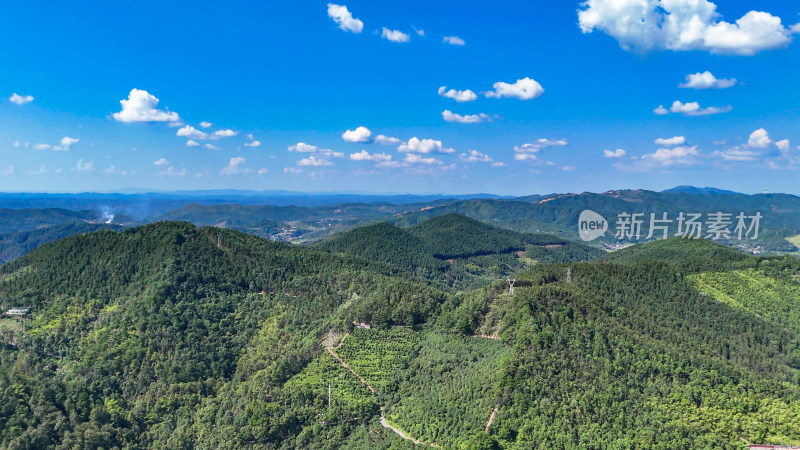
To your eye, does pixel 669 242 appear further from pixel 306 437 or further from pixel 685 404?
pixel 306 437

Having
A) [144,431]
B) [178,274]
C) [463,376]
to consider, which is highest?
[178,274]

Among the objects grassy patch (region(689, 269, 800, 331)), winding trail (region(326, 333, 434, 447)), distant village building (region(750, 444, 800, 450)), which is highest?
grassy patch (region(689, 269, 800, 331))

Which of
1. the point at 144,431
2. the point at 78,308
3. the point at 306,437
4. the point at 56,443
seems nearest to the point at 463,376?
the point at 306,437

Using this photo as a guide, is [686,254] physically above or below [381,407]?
above

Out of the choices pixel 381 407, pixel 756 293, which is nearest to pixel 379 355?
pixel 381 407

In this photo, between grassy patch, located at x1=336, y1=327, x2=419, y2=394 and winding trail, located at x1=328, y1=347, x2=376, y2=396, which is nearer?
winding trail, located at x1=328, y1=347, x2=376, y2=396

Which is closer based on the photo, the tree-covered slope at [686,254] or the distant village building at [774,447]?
the distant village building at [774,447]

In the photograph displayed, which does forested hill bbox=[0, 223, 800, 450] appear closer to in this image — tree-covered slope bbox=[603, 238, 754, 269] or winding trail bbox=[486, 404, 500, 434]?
winding trail bbox=[486, 404, 500, 434]

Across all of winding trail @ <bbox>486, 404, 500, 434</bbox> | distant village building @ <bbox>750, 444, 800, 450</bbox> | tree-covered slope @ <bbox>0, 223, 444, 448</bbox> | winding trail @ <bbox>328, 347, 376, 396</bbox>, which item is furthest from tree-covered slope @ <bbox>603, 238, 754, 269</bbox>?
winding trail @ <bbox>328, 347, 376, 396</bbox>

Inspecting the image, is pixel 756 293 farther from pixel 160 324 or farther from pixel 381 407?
pixel 160 324

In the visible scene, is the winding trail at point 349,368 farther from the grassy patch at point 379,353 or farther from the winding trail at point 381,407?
the grassy patch at point 379,353

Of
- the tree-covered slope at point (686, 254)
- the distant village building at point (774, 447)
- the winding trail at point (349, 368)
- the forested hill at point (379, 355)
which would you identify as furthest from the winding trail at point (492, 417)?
the tree-covered slope at point (686, 254)
